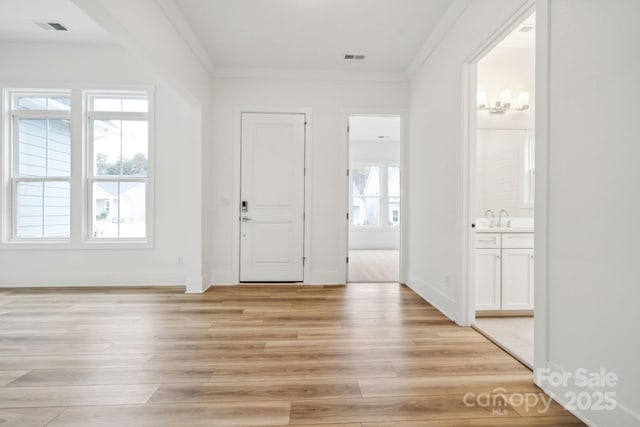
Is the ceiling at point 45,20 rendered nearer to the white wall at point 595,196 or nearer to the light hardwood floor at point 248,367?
the light hardwood floor at point 248,367

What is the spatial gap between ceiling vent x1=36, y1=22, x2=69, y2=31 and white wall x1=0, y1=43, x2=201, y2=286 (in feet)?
1.31

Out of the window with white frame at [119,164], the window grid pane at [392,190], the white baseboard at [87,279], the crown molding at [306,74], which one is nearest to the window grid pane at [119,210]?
the window with white frame at [119,164]

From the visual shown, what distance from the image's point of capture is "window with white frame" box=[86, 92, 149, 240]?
4301 mm

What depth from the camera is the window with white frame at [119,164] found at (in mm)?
4301

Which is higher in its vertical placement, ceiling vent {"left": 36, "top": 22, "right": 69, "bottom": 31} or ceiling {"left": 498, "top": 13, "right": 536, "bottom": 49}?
ceiling vent {"left": 36, "top": 22, "right": 69, "bottom": 31}

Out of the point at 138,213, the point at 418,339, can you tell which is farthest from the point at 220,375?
the point at 138,213

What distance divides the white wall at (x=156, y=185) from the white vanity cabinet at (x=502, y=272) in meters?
3.25

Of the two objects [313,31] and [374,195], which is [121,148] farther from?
[374,195]

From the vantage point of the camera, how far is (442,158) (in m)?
3.33

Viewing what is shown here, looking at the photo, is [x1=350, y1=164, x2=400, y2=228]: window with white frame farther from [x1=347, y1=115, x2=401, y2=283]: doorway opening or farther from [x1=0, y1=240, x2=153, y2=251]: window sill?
[x1=0, y1=240, x2=153, y2=251]: window sill

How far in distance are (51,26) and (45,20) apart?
0.14m

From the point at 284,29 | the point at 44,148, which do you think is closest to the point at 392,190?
the point at 284,29

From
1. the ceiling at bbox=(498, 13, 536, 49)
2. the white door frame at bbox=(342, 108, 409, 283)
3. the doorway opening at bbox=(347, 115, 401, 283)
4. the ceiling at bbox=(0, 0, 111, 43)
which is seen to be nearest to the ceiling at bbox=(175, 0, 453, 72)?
the white door frame at bbox=(342, 108, 409, 283)

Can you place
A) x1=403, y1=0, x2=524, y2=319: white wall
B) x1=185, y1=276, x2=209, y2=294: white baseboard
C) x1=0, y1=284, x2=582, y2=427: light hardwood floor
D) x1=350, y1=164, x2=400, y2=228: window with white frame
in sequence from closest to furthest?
x1=0, y1=284, x2=582, y2=427: light hardwood floor, x1=403, y1=0, x2=524, y2=319: white wall, x1=185, y1=276, x2=209, y2=294: white baseboard, x1=350, y1=164, x2=400, y2=228: window with white frame
